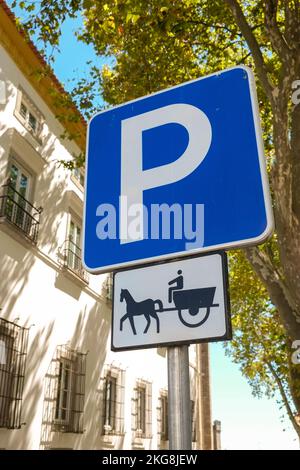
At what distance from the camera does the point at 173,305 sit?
5.65ft

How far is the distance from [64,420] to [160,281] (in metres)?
10.5

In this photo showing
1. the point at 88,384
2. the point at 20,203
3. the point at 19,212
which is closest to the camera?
the point at 19,212

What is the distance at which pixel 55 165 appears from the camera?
12.4m

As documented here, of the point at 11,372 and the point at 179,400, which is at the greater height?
the point at 11,372

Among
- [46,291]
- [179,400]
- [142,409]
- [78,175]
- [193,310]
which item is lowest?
[179,400]

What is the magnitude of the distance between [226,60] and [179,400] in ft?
38.2

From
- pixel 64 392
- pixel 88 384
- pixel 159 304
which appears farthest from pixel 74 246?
pixel 159 304

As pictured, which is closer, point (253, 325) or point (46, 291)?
point (46, 291)

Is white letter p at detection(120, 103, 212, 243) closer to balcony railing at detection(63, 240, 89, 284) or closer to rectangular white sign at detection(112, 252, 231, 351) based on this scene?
rectangular white sign at detection(112, 252, 231, 351)

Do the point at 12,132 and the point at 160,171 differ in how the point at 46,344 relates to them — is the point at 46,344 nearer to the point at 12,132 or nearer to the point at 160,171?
the point at 12,132

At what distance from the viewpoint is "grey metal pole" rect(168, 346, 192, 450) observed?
5.00 ft

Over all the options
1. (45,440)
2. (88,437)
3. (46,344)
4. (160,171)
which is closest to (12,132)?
(46,344)

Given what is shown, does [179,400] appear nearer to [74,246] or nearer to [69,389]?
[69,389]

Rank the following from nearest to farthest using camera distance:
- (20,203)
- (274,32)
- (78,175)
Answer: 1. (274,32)
2. (20,203)
3. (78,175)
